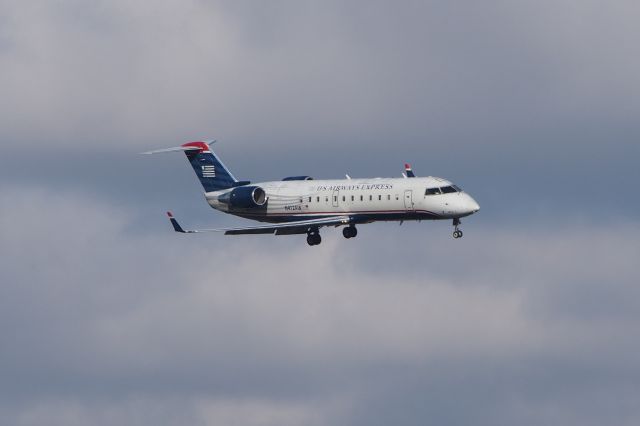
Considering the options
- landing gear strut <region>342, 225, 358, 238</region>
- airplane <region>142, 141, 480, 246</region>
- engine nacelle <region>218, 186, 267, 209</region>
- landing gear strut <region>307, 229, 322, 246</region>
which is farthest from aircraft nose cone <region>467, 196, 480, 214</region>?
engine nacelle <region>218, 186, 267, 209</region>

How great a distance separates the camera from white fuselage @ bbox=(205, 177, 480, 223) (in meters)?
106

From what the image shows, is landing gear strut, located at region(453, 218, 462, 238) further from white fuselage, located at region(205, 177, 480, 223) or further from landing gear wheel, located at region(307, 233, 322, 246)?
landing gear wheel, located at region(307, 233, 322, 246)

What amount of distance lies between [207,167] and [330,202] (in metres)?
14.2

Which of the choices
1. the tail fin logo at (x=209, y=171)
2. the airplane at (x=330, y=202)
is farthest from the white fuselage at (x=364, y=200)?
the tail fin logo at (x=209, y=171)

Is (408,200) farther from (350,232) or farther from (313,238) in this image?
(313,238)

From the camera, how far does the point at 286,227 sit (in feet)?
365

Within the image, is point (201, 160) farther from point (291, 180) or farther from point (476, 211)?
point (476, 211)

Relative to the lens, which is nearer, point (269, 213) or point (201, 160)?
point (269, 213)

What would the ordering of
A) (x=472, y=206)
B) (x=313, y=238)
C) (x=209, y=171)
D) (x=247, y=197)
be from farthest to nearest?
(x=209, y=171) → (x=247, y=197) → (x=313, y=238) → (x=472, y=206)

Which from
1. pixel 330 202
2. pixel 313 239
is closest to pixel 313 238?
pixel 313 239

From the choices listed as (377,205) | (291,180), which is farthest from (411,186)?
(291,180)

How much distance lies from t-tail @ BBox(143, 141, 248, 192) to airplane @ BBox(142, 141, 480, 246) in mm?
70

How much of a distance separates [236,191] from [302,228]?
662 cm

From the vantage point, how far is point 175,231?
111m
